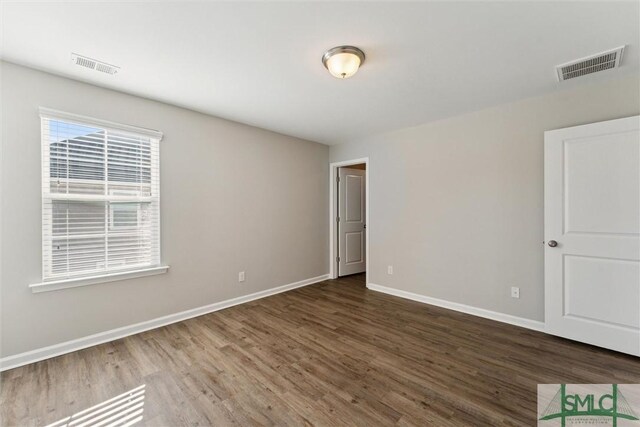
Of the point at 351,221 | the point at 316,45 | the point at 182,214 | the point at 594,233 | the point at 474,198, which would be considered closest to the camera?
the point at 316,45

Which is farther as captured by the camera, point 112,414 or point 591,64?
point 591,64

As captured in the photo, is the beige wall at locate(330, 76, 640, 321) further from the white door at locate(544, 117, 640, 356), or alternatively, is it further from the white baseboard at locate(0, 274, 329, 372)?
the white baseboard at locate(0, 274, 329, 372)

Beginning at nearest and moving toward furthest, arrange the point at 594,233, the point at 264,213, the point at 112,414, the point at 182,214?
the point at 112,414 → the point at 594,233 → the point at 182,214 → the point at 264,213

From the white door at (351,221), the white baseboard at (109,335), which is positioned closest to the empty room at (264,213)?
the white baseboard at (109,335)

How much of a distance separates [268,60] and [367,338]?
2704 millimetres

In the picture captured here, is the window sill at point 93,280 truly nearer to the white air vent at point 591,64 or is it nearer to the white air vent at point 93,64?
the white air vent at point 93,64

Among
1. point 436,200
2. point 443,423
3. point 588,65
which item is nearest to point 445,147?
point 436,200

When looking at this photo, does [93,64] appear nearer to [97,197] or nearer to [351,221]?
[97,197]

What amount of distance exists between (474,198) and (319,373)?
8.77 ft

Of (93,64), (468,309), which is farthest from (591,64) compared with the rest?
(93,64)

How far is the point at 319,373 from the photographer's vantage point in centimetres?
207

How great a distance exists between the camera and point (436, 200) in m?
3.57

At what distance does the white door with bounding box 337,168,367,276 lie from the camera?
502 cm

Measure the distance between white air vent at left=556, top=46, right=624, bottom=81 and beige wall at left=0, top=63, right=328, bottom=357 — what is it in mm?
3263
